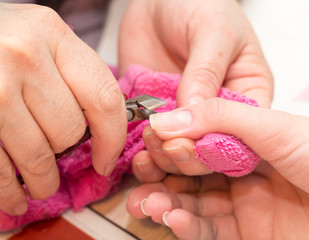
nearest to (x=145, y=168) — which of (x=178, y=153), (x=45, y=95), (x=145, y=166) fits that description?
(x=145, y=166)

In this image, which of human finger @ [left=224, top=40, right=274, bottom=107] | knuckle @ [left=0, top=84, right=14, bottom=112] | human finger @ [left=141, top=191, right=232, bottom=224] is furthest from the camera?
human finger @ [left=224, top=40, right=274, bottom=107]

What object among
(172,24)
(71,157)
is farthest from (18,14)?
(172,24)

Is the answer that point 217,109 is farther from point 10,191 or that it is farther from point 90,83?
point 10,191

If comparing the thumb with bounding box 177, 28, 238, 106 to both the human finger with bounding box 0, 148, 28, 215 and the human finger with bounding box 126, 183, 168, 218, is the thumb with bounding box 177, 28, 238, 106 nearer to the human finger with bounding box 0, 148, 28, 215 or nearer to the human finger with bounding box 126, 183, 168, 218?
the human finger with bounding box 126, 183, 168, 218

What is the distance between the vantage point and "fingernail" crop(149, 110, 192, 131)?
46 cm

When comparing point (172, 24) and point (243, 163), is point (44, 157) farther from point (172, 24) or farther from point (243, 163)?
point (172, 24)

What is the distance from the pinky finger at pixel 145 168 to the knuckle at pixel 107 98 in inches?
5.3

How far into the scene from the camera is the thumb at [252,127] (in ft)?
1.44

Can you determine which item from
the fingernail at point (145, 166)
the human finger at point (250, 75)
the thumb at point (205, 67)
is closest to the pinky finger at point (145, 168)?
the fingernail at point (145, 166)

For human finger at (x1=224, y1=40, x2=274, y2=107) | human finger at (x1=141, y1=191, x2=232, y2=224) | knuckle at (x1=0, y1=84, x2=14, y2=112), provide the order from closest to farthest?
knuckle at (x1=0, y1=84, x2=14, y2=112), human finger at (x1=141, y1=191, x2=232, y2=224), human finger at (x1=224, y1=40, x2=274, y2=107)

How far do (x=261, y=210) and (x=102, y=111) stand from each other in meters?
0.29

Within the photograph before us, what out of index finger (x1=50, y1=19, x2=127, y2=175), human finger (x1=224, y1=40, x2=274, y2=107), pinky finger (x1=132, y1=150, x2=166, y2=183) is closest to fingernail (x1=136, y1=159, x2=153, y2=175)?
pinky finger (x1=132, y1=150, x2=166, y2=183)

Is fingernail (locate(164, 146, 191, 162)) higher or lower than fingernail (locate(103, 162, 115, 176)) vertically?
higher

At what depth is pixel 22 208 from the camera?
51cm
